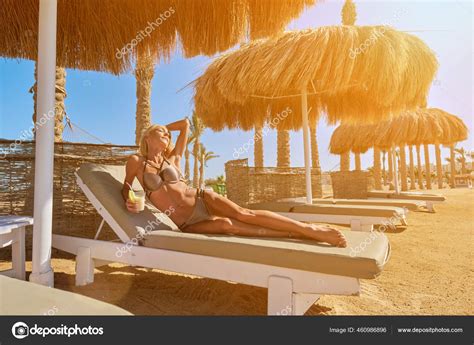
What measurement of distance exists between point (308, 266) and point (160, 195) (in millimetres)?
1401

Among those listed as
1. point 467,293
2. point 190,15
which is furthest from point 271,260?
point 190,15

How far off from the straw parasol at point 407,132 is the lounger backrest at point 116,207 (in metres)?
8.61

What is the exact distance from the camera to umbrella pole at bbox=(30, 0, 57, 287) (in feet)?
7.18

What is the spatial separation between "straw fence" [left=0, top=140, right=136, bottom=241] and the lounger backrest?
3.85ft

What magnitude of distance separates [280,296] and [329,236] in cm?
50

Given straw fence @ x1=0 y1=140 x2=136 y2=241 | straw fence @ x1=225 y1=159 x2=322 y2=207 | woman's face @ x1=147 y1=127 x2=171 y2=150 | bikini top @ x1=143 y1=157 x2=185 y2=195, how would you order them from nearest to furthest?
bikini top @ x1=143 y1=157 x2=185 y2=195
woman's face @ x1=147 y1=127 x2=171 y2=150
straw fence @ x1=0 y1=140 x2=136 y2=241
straw fence @ x1=225 y1=159 x2=322 y2=207

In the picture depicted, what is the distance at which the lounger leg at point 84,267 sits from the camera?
7.98ft

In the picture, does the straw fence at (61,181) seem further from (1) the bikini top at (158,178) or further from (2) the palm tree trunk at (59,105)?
(1) the bikini top at (158,178)

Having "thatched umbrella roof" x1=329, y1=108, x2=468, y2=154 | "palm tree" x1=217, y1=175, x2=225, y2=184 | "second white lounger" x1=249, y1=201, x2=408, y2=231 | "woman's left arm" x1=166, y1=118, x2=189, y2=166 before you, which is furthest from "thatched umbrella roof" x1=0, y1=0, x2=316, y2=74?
"palm tree" x1=217, y1=175, x2=225, y2=184

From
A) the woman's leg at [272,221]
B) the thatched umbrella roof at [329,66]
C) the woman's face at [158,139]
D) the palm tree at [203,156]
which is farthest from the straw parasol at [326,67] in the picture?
the palm tree at [203,156]

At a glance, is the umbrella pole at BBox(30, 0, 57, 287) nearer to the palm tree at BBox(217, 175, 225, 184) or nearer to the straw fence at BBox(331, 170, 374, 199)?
the straw fence at BBox(331, 170, 374, 199)

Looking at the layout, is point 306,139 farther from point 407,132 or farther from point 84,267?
point 407,132

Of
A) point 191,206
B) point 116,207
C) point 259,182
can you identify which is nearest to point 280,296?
point 191,206

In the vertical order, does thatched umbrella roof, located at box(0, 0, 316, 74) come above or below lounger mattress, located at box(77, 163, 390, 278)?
above
